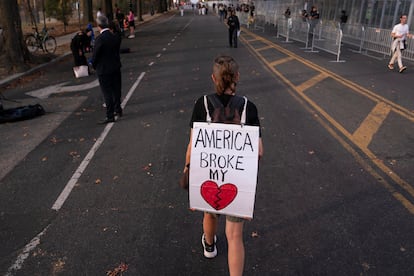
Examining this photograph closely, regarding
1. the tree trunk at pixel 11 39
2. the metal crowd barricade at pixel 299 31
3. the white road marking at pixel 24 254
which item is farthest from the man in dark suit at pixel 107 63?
the metal crowd barricade at pixel 299 31

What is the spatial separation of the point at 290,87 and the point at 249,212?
8786 millimetres

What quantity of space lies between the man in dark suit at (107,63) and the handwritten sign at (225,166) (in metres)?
5.36

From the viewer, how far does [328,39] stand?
18.7 metres

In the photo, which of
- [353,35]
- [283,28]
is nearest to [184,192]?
[353,35]

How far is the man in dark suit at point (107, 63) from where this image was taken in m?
7.44

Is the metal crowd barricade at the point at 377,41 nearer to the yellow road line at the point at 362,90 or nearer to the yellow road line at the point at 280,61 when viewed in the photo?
the yellow road line at the point at 362,90

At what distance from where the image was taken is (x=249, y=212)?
9.43 feet

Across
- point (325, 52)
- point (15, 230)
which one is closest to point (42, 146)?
point (15, 230)

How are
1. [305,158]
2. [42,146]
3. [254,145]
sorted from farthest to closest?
[42,146]
[305,158]
[254,145]

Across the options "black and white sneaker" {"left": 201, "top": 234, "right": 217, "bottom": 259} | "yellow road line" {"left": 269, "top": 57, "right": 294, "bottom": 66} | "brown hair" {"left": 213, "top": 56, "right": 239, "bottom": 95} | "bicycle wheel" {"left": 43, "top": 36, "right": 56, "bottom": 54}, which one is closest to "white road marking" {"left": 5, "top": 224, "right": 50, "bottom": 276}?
"black and white sneaker" {"left": 201, "top": 234, "right": 217, "bottom": 259}

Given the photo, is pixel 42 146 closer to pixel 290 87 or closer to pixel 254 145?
pixel 254 145

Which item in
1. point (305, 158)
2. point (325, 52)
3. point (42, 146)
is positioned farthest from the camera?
point (325, 52)

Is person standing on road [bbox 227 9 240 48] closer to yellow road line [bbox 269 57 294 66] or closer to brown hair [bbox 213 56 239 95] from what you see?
yellow road line [bbox 269 57 294 66]

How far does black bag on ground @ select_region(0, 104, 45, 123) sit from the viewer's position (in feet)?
27.1
